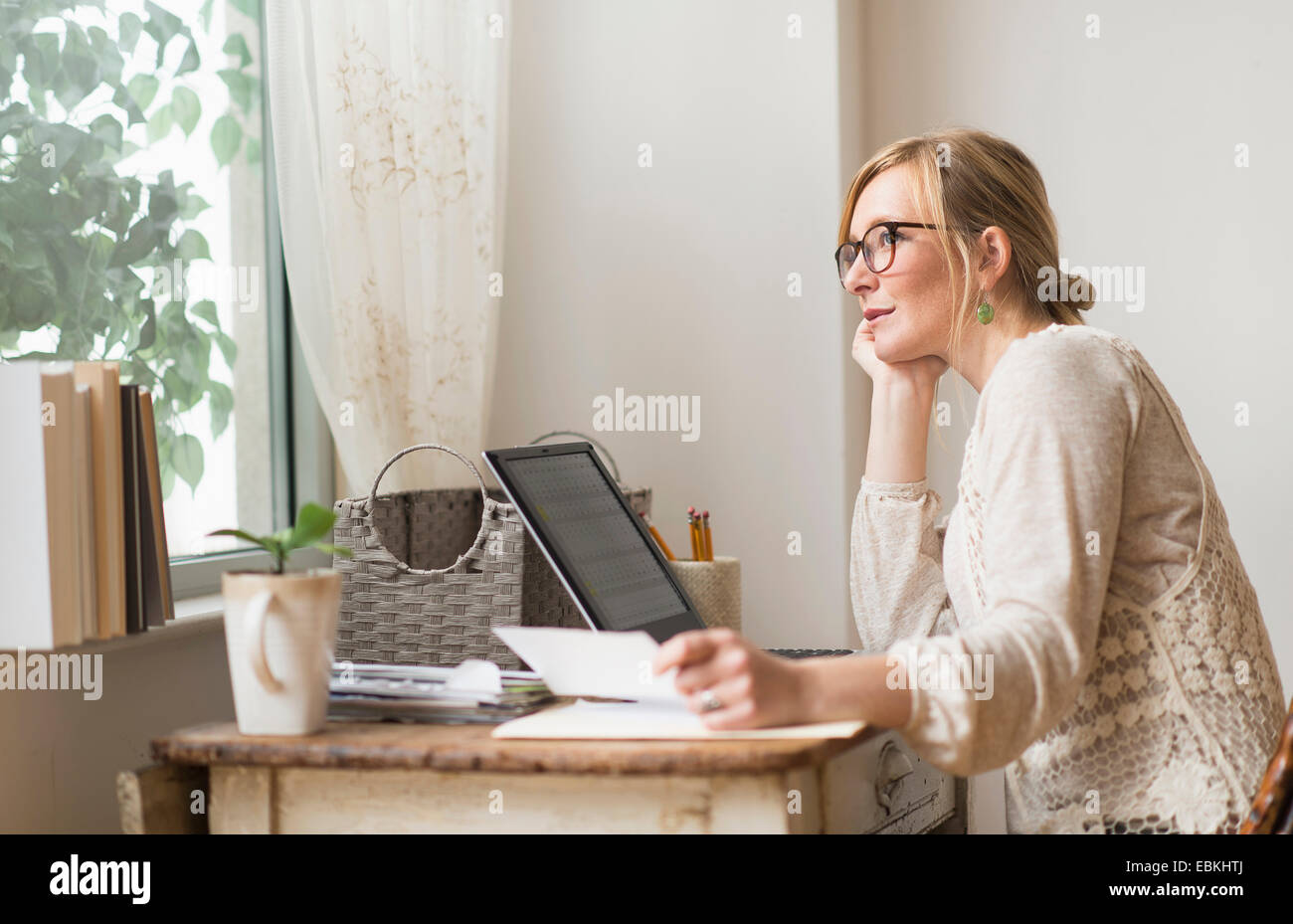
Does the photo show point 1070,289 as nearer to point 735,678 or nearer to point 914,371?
point 914,371

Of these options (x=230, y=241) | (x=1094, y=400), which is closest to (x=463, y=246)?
(x=230, y=241)

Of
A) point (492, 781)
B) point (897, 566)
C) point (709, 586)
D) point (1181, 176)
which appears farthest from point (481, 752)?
point (1181, 176)

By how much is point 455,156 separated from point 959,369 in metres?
0.80

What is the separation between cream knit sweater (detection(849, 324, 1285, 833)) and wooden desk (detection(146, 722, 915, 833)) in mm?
121

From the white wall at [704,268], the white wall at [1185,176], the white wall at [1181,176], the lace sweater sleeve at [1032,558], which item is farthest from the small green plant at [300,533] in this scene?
the white wall at [1185,176]

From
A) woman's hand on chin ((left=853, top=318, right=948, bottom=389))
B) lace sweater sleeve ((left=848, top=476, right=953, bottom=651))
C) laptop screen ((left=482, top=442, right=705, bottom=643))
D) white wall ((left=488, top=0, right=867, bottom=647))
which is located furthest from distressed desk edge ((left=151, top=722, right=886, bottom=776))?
white wall ((left=488, top=0, right=867, bottom=647))

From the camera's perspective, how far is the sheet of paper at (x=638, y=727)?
3.08 ft

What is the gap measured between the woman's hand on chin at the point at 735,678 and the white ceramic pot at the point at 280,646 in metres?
0.26

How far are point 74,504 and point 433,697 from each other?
33 cm

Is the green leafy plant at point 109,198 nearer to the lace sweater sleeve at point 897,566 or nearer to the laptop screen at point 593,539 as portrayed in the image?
the laptop screen at point 593,539

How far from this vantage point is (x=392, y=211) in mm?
1696

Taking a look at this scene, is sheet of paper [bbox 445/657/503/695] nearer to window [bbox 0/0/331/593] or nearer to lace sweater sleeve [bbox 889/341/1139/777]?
lace sweater sleeve [bbox 889/341/1139/777]

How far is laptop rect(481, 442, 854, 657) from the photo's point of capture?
47.4 inches
